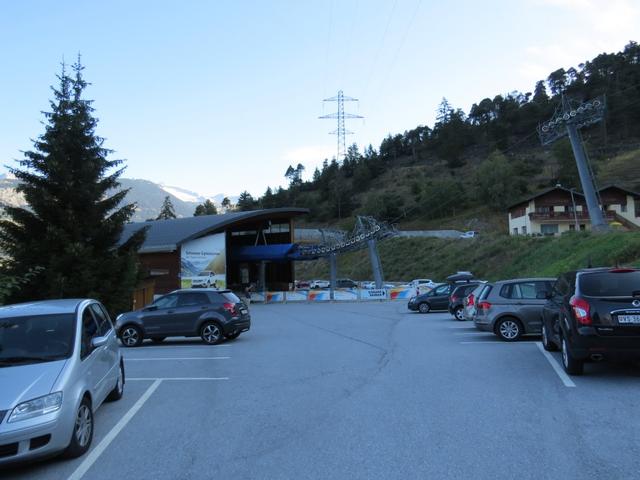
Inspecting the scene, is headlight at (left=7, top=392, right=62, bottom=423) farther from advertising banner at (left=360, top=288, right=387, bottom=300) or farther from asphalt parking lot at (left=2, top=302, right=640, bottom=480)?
advertising banner at (left=360, top=288, right=387, bottom=300)

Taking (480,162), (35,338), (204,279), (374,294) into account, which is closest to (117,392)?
(35,338)

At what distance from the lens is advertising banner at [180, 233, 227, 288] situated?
53.0 m

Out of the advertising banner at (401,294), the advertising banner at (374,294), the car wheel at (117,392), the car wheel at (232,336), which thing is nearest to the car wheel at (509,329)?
the car wheel at (232,336)

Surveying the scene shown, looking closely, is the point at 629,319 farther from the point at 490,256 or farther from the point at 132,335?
the point at 490,256

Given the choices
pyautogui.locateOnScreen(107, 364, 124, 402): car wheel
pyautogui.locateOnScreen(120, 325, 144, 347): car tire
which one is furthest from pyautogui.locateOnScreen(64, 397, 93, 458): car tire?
pyautogui.locateOnScreen(120, 325, 144, 347): car tire

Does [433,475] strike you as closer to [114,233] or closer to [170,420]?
[170,420]

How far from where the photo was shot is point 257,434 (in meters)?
6.32

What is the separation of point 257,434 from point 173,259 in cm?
4833

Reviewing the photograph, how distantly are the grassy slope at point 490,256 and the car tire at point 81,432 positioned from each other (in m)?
15.5

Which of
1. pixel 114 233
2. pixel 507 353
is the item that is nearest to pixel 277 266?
pixel 114 233

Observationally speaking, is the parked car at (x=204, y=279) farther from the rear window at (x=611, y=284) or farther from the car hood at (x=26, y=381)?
the car hood at (x=26, y=381)

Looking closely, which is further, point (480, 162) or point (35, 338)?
point (480, 162)

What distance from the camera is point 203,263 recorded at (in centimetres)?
5366

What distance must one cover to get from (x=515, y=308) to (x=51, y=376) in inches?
445
